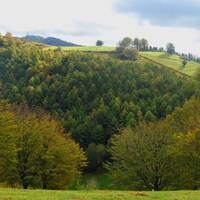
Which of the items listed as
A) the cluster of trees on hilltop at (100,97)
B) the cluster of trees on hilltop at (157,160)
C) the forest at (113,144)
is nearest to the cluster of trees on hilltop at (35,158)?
the forest at (113,144)

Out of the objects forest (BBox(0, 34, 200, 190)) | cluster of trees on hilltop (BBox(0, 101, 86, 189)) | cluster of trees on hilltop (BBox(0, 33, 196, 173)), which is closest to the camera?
forest (BBox(0, 34, 200, 190))

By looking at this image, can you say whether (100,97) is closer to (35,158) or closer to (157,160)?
(35,158)

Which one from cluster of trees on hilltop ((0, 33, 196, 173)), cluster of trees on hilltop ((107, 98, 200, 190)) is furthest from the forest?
cluster of trees on hilltop ((0, 33, 196, 173))

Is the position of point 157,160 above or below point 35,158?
above

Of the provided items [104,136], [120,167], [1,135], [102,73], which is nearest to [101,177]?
[104,136]

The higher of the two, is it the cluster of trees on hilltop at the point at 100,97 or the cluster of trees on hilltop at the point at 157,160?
the cluster of trees on hilltop at the point at 157,160

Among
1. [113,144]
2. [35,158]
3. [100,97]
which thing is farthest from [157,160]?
[100,97]

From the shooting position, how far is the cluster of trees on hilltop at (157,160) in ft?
204

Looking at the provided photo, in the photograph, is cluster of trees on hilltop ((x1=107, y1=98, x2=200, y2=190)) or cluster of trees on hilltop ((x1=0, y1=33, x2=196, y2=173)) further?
cluster of trees on hilltop ((x1=0, y1=33, x2=196, y2=173))

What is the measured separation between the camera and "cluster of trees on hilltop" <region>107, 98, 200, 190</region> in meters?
62.3

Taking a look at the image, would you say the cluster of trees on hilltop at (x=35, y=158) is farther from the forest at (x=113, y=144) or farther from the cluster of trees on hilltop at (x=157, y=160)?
the cluster of trees on hilltop at (x=157, y=160)

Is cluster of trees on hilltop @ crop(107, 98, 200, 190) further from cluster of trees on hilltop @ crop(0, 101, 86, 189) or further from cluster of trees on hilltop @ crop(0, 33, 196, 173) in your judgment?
cluster of trees on hilltop @ crop(0, 33, 196, 173)

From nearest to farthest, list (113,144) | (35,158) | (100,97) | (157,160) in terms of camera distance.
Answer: (157,160) < (35,158) < (113,144) < (100,97)

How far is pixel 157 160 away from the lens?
214 feet
